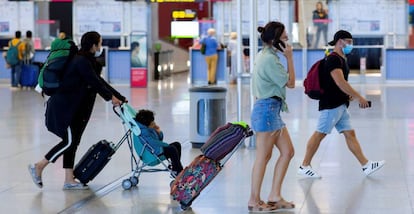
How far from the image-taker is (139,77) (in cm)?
2747

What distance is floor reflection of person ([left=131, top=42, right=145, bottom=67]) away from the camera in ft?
90.9

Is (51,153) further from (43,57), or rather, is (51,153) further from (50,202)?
(43,57)

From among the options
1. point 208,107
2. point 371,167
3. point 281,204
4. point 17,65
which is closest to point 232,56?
point 17,65

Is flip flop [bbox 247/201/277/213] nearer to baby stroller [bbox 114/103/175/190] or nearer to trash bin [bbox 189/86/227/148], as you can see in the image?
baby stroller [bbox 114/103/175/190]

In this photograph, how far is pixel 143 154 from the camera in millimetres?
9703

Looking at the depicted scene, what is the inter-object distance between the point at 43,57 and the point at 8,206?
21231 millimetres

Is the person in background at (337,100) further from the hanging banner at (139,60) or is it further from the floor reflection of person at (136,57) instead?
the floor reflection of person at (136,57)

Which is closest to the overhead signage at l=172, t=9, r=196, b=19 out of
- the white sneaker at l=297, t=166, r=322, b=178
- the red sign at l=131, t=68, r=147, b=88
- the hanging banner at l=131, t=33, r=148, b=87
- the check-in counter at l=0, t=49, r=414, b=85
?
the check-in counter at l=0, t=49, r=414, b=85

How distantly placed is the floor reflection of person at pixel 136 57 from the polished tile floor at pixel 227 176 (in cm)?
891

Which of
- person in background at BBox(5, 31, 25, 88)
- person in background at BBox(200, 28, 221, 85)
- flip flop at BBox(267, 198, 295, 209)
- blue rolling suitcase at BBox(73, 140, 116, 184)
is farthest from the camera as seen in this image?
person in background at BBox(200, 28, 221, 85)

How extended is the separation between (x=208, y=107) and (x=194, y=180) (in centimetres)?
453

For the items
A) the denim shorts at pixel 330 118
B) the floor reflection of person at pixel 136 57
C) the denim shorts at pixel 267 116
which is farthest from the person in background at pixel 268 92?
the floor reflection of person at pixel 136 57

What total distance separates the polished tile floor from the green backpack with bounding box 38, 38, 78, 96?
3.52 feet

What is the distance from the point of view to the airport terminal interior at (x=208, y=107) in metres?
9.38
